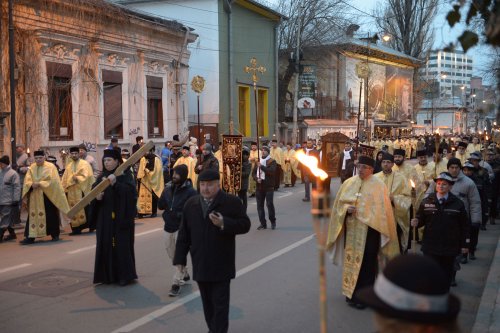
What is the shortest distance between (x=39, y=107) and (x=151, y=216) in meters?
4.81

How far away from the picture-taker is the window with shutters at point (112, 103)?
20.8 metres

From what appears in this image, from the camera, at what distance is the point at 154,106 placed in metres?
24.0

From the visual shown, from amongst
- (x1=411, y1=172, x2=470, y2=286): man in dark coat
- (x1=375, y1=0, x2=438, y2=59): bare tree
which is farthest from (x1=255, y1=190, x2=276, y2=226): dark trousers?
(x1=375, y1=0, x2=438, y2=59): bare tree

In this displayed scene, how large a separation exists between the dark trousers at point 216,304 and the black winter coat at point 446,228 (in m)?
2.93

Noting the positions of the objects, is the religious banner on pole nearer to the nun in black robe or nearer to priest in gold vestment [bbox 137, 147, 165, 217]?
priest in gold vestment [bbox 137, 147, 165, 217]

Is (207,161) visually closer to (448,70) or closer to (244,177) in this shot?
(244,177)

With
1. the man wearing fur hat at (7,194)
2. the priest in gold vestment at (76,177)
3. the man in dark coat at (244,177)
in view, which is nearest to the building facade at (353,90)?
the man in dark coat at (244,177)

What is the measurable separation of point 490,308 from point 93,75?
51.6 ft

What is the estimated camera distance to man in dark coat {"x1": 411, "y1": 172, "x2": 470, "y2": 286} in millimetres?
7387

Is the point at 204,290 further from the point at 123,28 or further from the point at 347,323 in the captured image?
the point at 123,28

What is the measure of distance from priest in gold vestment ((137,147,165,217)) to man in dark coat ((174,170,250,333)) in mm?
10023

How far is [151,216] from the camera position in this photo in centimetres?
1584

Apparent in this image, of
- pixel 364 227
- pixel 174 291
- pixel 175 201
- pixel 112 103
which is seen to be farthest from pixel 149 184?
pixel 364 227

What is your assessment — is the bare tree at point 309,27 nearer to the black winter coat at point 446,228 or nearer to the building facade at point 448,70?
the building facade at point 448,70
